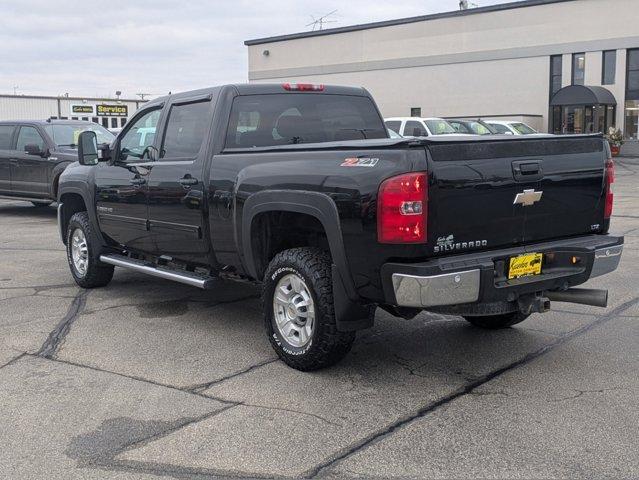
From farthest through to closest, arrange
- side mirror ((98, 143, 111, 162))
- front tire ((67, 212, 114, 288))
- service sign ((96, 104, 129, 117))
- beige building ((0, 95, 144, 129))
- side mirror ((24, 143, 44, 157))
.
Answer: service sign ((96, 104, 129, 117)) < beige building ((0, 95, 144, 129)) < side mirror ((24, 143, 44, 157)) < front tire ((67, 212, 114, 288)) < side mirror ((98, 143, 111, 162))

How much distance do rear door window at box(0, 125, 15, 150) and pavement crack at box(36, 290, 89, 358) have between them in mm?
8736

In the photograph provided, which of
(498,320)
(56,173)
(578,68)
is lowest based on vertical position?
(498,320)

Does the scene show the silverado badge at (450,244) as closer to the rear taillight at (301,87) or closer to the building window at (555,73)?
the rear taillight at (301,87)

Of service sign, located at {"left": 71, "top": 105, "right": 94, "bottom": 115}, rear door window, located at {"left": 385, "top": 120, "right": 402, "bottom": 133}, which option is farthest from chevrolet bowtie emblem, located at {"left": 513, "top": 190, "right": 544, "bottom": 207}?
service sign, located at {"left": 71, "top": 105, "right": 94, "bottom": 115}

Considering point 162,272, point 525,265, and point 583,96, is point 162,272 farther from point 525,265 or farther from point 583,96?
point 583,96

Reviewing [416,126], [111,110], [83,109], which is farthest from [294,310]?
[111,110]

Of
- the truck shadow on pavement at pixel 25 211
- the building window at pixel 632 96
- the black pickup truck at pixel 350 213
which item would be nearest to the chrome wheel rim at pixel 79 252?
the black pickup truck at pixel 350 213

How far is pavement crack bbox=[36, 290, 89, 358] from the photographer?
221 inches

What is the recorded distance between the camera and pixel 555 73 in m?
38.8

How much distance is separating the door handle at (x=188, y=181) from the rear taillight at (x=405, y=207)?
2.04 metres

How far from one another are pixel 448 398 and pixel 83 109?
171 ft

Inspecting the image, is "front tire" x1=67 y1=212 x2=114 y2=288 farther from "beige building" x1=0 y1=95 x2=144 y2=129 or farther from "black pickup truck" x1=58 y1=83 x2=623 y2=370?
"beige building" x1=0 y1=95 x2=144 y2=129

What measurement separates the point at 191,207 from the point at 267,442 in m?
2.49

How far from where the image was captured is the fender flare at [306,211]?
14.9 ft
